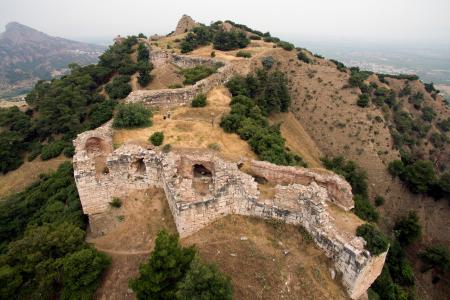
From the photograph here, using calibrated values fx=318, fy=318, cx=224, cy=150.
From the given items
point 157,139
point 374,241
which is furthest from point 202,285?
point 157,139

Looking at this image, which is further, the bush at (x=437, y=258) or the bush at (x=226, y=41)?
the bush at (x=226, y=41)

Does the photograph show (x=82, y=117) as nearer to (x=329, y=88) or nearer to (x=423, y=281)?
(x=329, y=88)

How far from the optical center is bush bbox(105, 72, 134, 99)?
4866 cm

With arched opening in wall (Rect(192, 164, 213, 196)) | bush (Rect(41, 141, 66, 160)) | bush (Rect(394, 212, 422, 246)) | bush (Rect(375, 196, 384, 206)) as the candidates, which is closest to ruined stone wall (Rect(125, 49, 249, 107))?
arched opening in wall (Rect(192, 164, 213, 196))

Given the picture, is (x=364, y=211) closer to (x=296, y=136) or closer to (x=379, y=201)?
(x=379, y=201)

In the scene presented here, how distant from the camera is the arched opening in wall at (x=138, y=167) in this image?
21109 millimetres

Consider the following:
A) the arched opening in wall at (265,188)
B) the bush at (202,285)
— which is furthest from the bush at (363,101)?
the bush at (202,285)

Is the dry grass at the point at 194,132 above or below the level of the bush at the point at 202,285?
below

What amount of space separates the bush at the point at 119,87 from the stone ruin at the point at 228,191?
2646 cm

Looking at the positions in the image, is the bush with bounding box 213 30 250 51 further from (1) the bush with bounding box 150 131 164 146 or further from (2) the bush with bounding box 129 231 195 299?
(2) the bush with bounding box 129 231 195 299

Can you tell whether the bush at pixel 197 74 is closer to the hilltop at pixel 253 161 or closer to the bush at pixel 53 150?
the hilltop at pixel 253 161

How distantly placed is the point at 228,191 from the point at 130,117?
1255 centimetres

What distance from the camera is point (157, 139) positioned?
964 inches

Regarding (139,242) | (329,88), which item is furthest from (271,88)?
(139,242)
